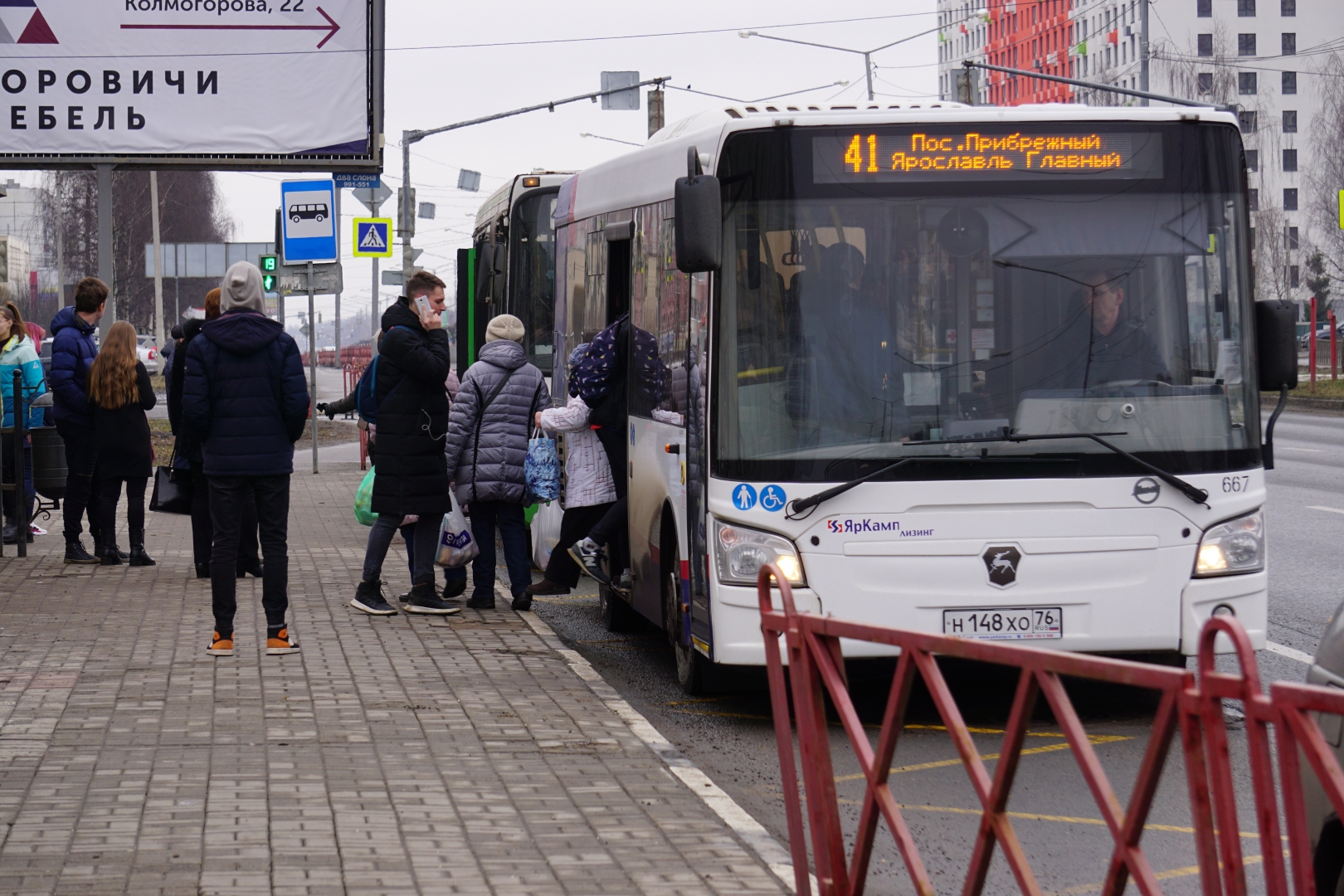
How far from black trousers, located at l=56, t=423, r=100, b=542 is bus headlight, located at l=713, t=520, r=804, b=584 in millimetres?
6841

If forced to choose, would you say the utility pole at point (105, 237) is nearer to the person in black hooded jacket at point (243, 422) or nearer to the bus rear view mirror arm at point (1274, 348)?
the person in black hooded jacket at point (243, 422)

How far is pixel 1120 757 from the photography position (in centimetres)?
695

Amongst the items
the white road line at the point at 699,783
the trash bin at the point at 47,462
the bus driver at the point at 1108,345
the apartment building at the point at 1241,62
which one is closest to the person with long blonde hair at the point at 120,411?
the trash bin at the point at 47,462

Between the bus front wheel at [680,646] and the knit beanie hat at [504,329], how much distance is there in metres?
2.51

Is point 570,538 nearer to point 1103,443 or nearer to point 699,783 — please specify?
point 1103,443

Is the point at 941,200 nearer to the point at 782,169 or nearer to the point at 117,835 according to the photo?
the point at 782,169

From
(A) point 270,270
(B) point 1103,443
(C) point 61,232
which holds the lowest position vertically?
(B) point 1103,443

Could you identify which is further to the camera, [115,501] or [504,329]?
[115,501]

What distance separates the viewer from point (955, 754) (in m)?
7.17

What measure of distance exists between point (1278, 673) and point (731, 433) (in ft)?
9.72

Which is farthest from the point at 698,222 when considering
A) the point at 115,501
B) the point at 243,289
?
the point at 115,501

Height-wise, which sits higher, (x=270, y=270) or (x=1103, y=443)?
(x=270, y=270)

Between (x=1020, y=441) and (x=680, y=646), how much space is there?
2.01m

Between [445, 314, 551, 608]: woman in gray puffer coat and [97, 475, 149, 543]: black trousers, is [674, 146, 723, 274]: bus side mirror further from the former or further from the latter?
[97, 475, 149, 543]: black trousers
